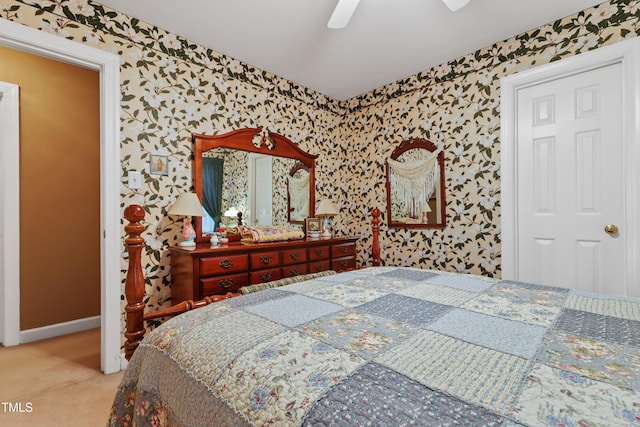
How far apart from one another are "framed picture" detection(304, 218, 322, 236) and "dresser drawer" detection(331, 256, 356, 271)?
43 cm

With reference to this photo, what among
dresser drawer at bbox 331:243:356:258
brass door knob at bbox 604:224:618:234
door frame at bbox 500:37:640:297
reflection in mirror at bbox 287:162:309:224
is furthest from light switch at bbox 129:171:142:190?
brass door knob at bbox 604:224:618:234

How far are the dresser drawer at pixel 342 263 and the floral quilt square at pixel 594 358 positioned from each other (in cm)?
238

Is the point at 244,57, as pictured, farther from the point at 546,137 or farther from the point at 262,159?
the point at 546,137

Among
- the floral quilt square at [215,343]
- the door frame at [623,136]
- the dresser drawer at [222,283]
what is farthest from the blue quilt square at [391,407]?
the door frame at [623,136]

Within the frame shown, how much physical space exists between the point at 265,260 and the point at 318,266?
65cm

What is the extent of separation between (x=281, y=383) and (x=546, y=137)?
2877mm

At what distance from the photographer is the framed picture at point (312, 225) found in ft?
11.3

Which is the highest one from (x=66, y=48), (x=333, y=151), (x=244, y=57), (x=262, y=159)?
(x=244, y=57)

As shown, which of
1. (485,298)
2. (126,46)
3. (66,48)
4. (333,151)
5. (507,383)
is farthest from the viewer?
(333,151)

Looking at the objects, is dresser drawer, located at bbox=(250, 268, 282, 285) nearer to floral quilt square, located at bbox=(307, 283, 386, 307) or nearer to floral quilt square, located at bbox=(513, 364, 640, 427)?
floral quilt square, located at bbox=(307, 283, 386, 307)

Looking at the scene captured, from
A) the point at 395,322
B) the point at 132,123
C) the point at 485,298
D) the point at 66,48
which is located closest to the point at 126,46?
the point at 66,48

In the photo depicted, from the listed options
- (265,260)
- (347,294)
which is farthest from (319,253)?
(347,294)

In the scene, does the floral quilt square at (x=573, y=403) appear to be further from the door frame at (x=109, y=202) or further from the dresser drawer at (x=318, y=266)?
the door frame at (x=109, y=202)

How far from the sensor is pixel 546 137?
2.52 metres
